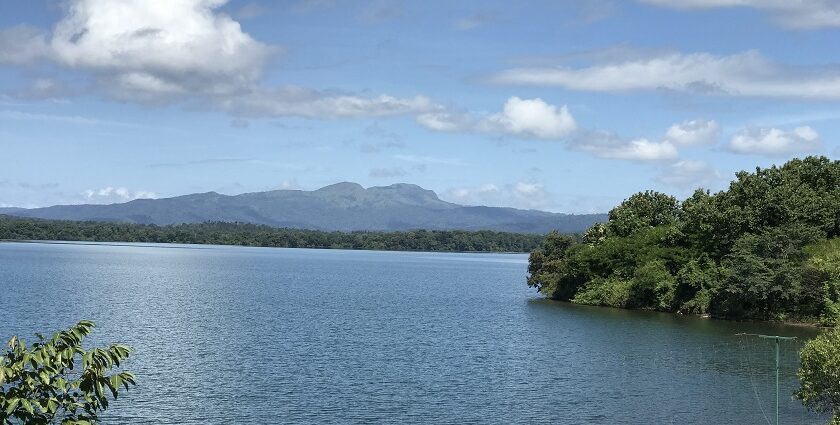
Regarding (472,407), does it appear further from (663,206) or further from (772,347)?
(663,206)

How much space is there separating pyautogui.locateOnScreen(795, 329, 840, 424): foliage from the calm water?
5396 millimetres

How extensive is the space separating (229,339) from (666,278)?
4976cm

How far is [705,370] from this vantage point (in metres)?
51.2

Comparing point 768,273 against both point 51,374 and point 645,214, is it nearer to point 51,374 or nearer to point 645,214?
point 645,214

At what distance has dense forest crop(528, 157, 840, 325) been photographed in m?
75.4

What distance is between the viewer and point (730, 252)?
83.9 m

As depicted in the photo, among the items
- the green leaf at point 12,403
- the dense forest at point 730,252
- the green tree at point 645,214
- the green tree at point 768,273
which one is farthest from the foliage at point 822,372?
the green tree at point 645,214

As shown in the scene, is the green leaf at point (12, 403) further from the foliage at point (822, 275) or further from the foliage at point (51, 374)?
the foliage at point (822, 275)

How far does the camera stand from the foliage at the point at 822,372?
3042 centimetres

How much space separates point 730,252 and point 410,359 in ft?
147

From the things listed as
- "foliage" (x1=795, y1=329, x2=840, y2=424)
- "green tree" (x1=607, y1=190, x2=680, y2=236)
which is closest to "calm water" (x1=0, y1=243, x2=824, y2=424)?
"foliage" (x1=795, y1=329, x2=840, y2=424)

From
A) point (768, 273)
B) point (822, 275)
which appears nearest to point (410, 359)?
point (768, 273)

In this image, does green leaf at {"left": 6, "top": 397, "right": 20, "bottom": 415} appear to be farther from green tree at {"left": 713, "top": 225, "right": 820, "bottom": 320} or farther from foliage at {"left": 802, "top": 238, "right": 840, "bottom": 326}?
green tree at {"left": 713, "top": 225, "right": 820, "bottom": 320}

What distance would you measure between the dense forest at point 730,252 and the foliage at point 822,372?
2864 cm
